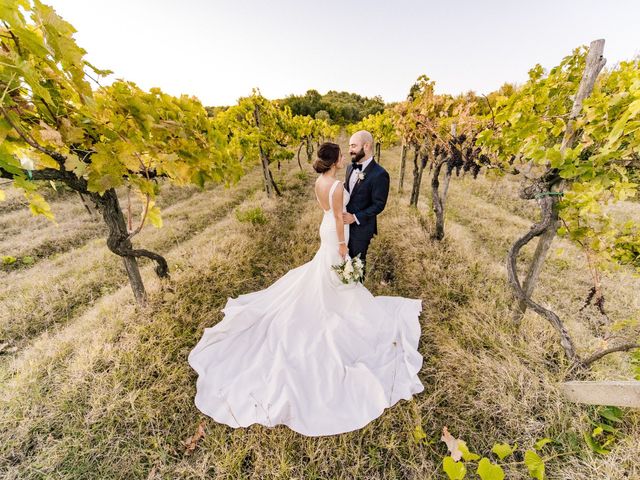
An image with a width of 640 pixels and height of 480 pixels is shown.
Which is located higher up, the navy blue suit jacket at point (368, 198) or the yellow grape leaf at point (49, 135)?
the yellow grape leaf at point (49, 135)

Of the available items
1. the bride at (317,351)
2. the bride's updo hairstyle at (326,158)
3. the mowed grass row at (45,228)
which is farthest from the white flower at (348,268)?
the mowed grass row at (45,228)

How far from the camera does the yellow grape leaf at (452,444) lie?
2.12m

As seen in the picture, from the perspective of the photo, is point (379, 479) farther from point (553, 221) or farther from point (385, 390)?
point (553, 221)

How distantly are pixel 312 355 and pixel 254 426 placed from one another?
883 mm

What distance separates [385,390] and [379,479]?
73cm

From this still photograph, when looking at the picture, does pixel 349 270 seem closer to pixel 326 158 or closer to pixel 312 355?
pixel 312 355

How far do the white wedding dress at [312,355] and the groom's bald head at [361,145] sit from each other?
2.43ft

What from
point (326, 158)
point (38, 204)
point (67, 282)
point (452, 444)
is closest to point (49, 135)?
point (38, 204)

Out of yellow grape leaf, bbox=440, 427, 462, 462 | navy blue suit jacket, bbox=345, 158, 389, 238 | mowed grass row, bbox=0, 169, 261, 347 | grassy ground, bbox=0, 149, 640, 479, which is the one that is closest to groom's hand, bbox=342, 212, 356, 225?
navy blue suit jacket, bbox=345, 158, 389, 238

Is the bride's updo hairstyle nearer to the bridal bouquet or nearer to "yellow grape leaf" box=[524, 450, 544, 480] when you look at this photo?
the bridal bouquet

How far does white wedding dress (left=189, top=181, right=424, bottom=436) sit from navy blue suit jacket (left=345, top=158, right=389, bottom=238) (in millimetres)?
264

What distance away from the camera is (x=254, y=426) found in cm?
242

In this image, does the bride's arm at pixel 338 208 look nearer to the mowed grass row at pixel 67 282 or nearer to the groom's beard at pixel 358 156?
the groom's beard at pixel 358 156

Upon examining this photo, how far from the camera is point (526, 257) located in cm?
588
